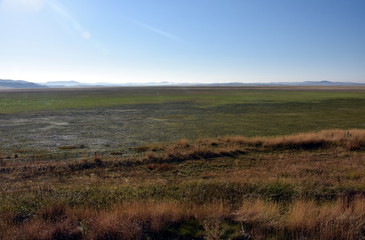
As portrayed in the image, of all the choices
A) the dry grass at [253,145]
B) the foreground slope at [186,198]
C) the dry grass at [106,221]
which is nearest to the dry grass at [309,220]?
the foreground slope at [186,198]

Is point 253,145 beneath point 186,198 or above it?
beneath

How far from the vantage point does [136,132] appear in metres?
27.1

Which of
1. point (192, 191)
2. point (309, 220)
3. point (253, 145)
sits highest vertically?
point (309, 220)

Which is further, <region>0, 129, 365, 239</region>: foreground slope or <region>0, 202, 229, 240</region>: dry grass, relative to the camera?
<region>0, 129, 365, 239</region>: foreground slope

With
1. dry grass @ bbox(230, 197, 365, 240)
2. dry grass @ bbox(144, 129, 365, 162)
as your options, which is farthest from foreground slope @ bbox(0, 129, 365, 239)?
dry grass @ bbox(144, 129, 365, 162)

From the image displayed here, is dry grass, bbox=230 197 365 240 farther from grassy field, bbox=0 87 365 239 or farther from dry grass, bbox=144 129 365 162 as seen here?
dry grass, bbox=144 129 365 162

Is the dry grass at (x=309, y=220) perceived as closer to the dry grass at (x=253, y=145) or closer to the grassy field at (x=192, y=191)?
the grassy field at (x=192, y=191)

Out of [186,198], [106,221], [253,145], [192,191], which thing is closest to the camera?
[106,221]

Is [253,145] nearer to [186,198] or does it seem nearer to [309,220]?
[186,198]

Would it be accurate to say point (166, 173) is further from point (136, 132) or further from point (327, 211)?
point (136, 132)

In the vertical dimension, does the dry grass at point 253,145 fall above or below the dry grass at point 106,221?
below

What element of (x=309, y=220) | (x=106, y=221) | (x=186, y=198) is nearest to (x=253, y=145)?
(x=186, y=198)

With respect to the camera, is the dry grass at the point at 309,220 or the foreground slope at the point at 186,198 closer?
the dry grass at the point at 309,220

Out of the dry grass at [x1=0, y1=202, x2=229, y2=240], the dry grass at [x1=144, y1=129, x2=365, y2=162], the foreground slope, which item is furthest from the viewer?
the dry grass at [x1=144, y1=129, x2=365, y2=162]
